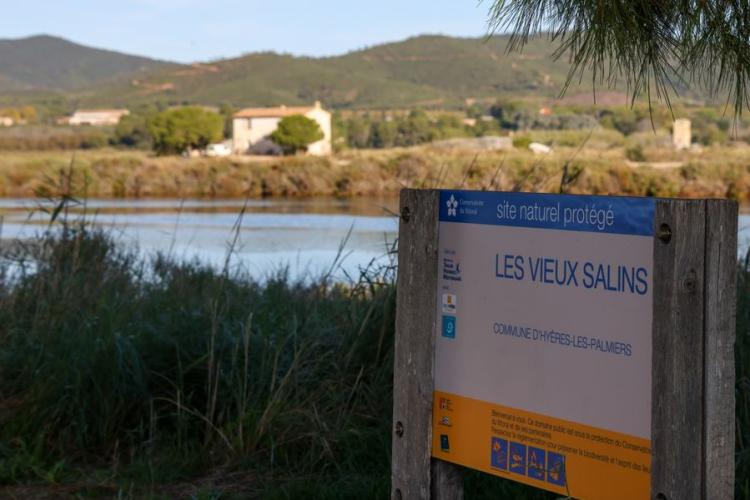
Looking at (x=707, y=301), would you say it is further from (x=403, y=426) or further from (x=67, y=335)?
(x=67, y=335)

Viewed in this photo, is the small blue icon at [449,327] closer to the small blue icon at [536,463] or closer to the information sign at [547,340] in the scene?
the information sign at [547,340]

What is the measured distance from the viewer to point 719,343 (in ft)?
8.43

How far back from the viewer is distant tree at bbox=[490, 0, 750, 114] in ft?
13.0

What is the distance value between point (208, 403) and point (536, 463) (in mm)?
2141

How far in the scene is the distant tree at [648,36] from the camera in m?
3.97

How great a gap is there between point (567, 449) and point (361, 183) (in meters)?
30.9

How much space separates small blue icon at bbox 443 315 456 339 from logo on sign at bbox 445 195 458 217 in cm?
31

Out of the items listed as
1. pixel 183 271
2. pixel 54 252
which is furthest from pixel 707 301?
pixel 183 271

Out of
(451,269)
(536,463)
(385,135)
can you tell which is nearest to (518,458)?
(536,463)

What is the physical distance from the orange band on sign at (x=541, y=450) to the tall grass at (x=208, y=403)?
781mm

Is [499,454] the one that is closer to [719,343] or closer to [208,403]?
[719,343]

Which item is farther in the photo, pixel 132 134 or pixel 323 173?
pixel 132 134

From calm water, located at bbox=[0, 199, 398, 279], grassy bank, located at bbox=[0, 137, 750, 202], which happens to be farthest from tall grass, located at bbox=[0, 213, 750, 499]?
grassy bank, located at bbox=[0, 137, 750, 202]

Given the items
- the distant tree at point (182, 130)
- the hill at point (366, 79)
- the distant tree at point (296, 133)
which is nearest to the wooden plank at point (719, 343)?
the distant tree at point (182, 130)
